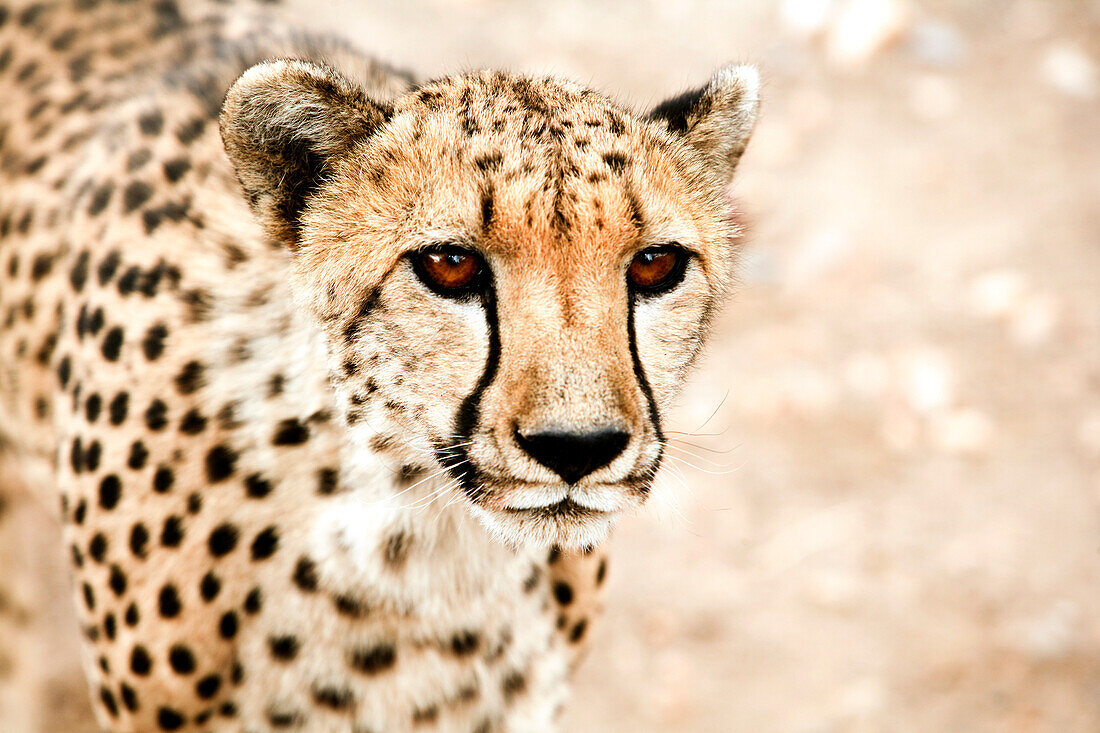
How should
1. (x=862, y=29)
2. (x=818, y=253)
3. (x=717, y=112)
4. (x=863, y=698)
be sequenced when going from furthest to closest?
(x=862, y=29) → (x=818, y=253) → (x=863, y=698) → (x=717, y=112)

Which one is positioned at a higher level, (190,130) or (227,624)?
(190,130)

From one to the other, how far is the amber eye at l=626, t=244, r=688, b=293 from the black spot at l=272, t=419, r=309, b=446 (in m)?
0.49

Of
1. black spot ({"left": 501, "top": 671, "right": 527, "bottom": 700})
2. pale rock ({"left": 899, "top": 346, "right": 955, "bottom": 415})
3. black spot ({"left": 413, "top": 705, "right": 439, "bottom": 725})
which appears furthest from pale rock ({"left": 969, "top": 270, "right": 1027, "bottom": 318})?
black spot ({"left": 413, "top": 705, "right": 439, "bottom": 725})

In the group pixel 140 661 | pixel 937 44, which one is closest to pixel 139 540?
pixel 140 661

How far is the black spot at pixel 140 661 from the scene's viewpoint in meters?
1.56

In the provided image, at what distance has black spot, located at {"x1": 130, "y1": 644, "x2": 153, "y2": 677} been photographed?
5.12ft

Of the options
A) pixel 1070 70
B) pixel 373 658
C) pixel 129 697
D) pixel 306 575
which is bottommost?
pixel 129 697

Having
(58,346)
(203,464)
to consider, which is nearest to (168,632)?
(203,464)

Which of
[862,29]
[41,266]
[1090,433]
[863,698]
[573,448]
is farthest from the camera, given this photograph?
[862,29]

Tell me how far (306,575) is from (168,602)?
19cm

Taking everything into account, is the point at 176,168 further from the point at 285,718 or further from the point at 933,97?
the point at 933,97

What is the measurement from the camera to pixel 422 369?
1.26m

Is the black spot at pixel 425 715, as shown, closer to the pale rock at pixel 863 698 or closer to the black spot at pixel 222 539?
the black spot at pixel 222 539

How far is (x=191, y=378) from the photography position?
1.58 metres
